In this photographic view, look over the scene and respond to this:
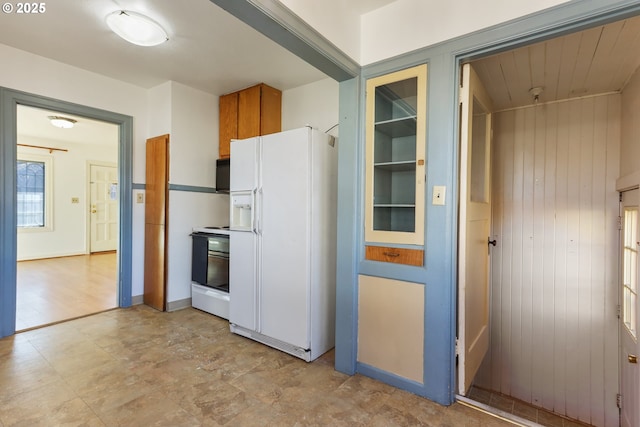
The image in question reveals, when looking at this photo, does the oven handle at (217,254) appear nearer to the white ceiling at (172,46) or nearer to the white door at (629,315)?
the white ceiling at (172,46)

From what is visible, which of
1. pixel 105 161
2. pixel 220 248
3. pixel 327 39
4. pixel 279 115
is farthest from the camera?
pixel 105 161

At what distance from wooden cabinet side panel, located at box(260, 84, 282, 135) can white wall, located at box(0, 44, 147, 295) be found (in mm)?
1473

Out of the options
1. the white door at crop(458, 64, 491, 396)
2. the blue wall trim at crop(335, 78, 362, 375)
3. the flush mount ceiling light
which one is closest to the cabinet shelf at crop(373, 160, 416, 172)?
the blue wall trim at crop(335, 78, 362, 375)

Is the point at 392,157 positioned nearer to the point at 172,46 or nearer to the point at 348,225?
the point at 348,225

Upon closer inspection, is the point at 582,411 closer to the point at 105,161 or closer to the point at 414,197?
the point at 414,197

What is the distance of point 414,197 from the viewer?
1.96 metres

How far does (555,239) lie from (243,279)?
111 inches

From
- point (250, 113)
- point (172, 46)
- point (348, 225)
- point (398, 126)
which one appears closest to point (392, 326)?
point (348, 225)

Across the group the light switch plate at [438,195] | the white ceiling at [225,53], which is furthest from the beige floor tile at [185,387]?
the white ceiling at [225,53]

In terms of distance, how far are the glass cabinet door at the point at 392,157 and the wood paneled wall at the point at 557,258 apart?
5.19ft

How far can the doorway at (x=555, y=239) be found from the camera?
8.46 ft

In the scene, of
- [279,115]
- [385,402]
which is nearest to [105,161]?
[279,115]

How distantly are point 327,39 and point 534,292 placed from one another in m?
2.84

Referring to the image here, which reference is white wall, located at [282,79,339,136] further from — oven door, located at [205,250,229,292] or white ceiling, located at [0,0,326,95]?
oven door, located at [205,250,229,292]
